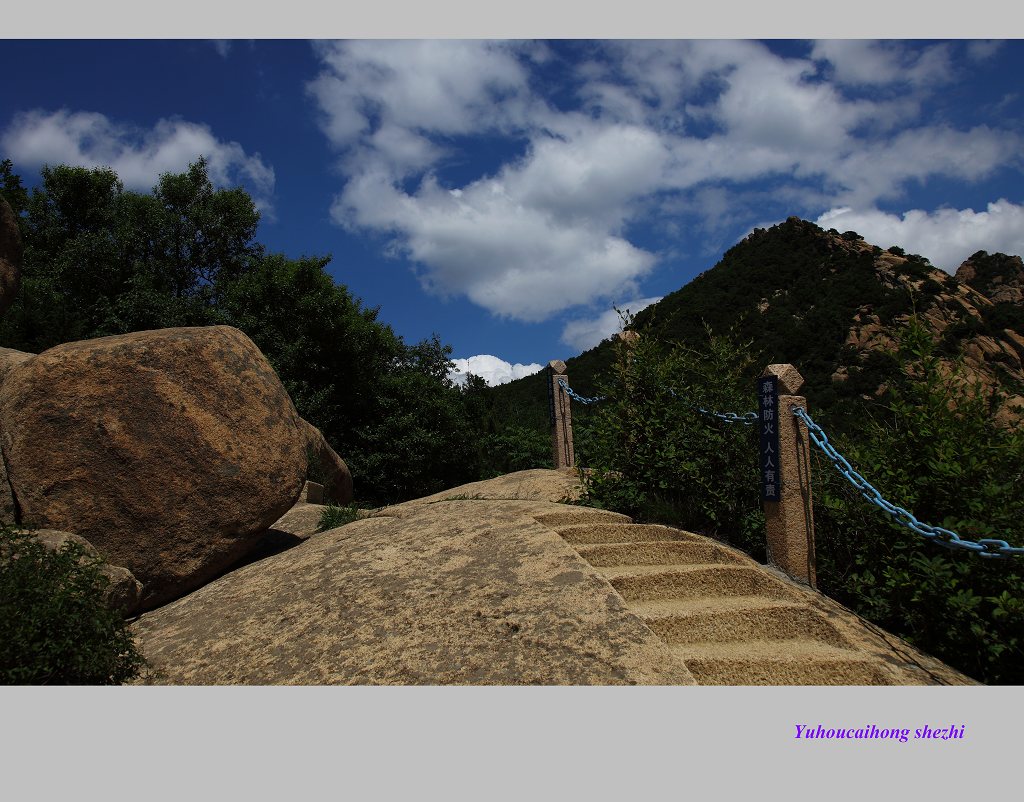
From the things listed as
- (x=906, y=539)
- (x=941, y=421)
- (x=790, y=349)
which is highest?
(x=790, y=349)

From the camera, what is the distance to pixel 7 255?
25.1 feet

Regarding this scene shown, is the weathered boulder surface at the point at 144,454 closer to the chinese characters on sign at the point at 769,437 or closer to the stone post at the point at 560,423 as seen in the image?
the chinese characters on sign at the point at 769,437

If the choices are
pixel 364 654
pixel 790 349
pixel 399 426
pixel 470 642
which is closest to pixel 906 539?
pixel 470 642

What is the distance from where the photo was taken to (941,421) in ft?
15.3

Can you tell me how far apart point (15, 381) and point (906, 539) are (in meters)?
6.98

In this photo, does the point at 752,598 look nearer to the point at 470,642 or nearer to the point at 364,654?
the point at 470,642

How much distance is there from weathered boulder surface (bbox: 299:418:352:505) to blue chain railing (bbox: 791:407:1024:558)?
305 inches

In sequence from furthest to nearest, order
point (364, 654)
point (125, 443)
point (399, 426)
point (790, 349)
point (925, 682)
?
point (790, 349) → point (399, 426) → point (125, 443) → point (364, 654) → point (925, 682)

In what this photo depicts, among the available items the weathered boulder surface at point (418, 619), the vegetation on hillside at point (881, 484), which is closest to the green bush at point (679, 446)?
the vegetation on hillside at point (881, 484)

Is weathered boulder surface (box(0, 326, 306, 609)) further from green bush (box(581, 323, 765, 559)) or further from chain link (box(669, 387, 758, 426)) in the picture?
chain link (box(669, 387, 758, 426))

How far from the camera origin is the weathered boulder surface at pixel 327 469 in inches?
428

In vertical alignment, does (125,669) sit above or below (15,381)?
below

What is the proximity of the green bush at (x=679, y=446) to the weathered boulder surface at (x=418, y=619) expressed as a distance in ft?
3.73

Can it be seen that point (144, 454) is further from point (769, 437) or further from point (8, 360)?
point (769, 437)
